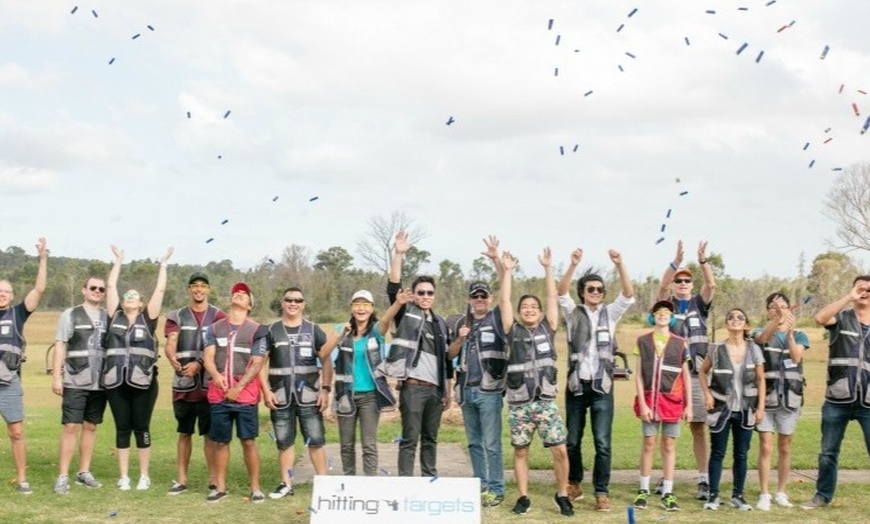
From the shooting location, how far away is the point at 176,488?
915 centimetres

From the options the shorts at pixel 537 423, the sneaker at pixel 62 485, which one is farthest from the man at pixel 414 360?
the sneaker at pixel 62 485

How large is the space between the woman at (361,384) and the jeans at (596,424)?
170 cm

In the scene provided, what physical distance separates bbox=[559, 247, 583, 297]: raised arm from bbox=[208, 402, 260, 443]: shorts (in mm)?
3079

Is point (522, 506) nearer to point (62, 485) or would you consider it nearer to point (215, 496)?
point (215, 496)

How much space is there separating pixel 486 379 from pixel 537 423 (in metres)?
0.64

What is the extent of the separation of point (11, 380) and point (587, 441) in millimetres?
7717

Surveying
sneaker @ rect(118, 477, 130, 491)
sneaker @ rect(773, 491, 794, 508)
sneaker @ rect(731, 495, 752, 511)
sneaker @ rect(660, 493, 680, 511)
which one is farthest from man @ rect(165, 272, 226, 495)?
sneaker @ rect(773, 491, 794, 508)

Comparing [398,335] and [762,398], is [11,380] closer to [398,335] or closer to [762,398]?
A: [398,335]

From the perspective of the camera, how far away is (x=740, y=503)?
8664 millimetres

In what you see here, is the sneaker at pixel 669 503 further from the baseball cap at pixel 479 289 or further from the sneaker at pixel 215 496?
the sneaker at pixel 215 496

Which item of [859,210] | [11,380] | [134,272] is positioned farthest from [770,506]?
[134,272]

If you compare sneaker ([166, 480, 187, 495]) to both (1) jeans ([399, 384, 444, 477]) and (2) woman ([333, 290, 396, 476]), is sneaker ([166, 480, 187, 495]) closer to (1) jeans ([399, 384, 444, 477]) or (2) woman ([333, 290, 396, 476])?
(2) woman ([333, 290, 396, 476])

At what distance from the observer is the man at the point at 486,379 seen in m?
8.71

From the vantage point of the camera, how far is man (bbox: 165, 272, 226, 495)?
30.2 ft
